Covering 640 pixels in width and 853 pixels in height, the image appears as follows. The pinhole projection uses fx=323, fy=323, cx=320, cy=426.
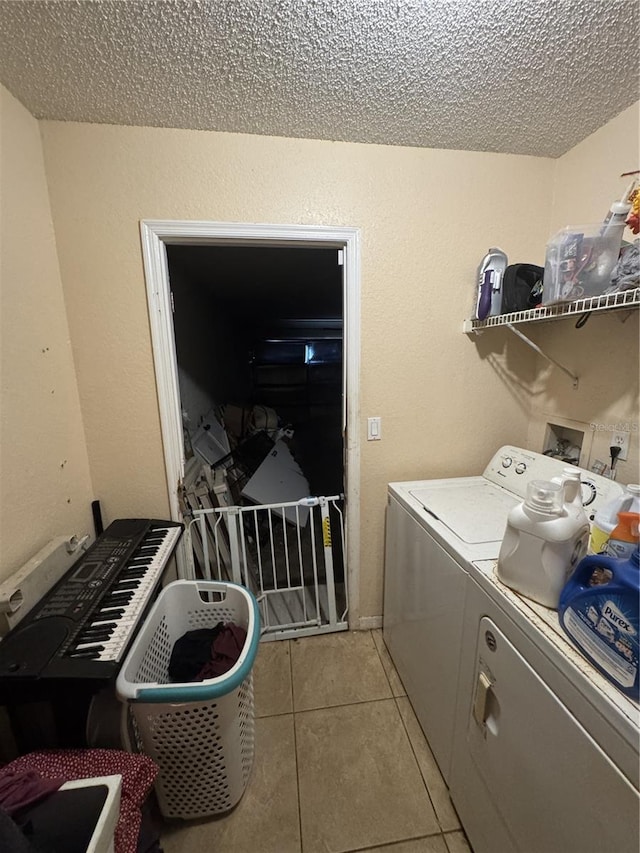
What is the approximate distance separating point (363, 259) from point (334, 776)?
210 centimetres

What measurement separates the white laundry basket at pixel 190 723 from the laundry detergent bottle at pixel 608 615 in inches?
35.6

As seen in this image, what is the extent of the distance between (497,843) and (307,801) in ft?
2.06

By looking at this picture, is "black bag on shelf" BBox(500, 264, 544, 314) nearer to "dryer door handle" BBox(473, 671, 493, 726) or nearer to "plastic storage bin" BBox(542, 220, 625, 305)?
"plastic storage bin" BBox(542, 220, 625, 305)

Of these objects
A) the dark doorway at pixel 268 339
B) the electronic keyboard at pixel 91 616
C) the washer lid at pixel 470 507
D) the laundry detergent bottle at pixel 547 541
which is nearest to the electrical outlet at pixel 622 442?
the washer lid at pixel 470 507

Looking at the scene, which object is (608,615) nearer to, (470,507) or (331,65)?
(470,507)

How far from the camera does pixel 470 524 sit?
3.92ft

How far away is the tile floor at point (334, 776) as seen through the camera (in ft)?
3.48

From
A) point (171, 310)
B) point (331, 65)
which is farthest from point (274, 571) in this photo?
point (331, 65)

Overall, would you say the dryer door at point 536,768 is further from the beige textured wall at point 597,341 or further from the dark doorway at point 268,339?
the dark doorway at point 268,339

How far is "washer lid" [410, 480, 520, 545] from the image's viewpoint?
3.75ft

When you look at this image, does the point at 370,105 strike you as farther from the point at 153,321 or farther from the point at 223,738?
the point at 223,738

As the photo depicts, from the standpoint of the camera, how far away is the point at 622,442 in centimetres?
124

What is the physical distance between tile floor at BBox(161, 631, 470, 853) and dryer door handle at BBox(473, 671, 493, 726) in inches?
20.6

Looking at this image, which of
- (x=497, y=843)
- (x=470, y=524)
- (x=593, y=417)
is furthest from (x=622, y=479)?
(x=497, y=843)
